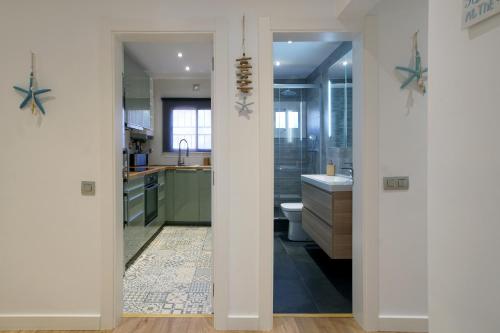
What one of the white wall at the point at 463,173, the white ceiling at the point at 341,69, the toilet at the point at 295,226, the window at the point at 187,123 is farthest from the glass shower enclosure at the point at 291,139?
the white wall at the point at 463,173

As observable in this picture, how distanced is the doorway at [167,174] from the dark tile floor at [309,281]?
0.62m

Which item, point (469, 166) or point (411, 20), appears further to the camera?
point (411, 20)

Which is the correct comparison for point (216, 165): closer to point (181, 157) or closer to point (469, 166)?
point (469, 166)

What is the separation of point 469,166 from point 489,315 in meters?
0.39

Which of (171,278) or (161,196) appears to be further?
(161,196)

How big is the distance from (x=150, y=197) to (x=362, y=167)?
282 cm

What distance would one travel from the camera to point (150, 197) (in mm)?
4094

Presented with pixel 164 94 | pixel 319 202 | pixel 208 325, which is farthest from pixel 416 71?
pixel 164 94

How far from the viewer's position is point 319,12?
2.12 metres

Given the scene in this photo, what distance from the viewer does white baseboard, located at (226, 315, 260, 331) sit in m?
2.12

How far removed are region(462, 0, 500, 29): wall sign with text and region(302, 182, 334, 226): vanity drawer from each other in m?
1.93

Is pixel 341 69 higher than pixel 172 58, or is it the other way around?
pixel 172 58

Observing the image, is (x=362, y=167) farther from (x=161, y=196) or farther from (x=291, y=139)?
(x=161, y=196)

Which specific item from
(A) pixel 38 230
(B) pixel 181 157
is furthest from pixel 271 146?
(B) pixel 181 157
